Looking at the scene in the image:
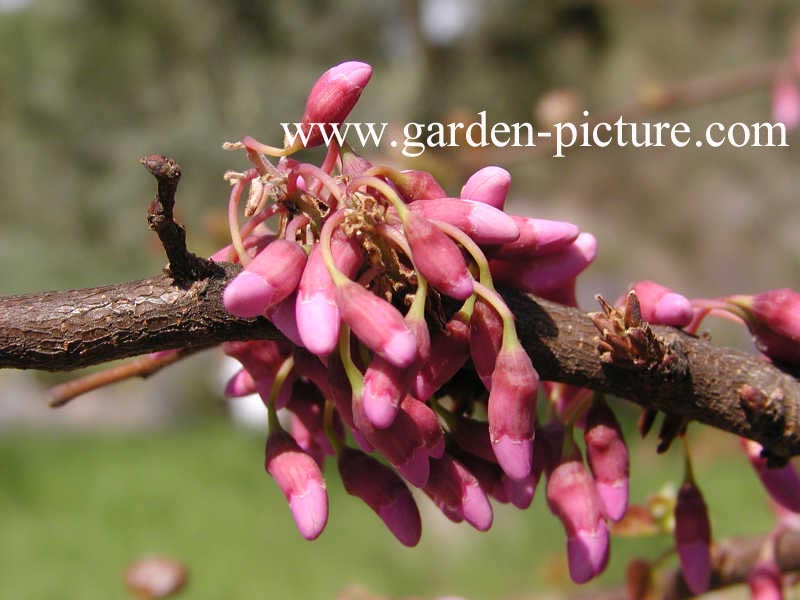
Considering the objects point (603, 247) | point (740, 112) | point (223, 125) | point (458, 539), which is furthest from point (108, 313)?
point (603, 247)

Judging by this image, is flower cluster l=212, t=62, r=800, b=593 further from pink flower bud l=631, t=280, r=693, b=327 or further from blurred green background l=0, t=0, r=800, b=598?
blurred green background l=0, t=0, r=800, b=598

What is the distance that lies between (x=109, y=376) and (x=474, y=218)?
439 mm

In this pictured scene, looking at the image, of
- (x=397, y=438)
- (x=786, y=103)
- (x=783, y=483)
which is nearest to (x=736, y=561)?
(x=783, y=483)

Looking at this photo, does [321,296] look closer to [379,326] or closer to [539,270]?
[379,326]

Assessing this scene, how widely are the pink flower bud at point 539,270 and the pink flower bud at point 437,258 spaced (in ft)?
0.46

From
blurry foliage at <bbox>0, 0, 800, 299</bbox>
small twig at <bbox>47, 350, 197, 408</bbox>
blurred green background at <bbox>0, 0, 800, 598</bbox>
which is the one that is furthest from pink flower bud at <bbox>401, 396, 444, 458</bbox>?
blurry foliage at <bbox>0, 0, 800, 299</bbox>

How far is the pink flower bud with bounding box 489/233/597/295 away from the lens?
718 millimetres

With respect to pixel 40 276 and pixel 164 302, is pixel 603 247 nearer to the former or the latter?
pixel 40 276

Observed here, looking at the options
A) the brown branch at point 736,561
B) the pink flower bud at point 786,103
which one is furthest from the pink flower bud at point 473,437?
the pink flower bud at point 786,103

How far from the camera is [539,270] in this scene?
2.36 feet

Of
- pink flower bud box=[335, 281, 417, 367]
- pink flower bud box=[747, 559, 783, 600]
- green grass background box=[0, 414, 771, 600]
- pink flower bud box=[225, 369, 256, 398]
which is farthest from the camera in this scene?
green grass background box=[0, 414, 771, 600]

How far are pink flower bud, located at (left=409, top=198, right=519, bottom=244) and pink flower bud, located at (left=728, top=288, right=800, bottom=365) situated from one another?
0.77 ft

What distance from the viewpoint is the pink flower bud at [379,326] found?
55 centimetres

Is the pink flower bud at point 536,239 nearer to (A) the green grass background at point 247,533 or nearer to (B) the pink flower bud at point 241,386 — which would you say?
(B) the pink flower bud at point 241,386
